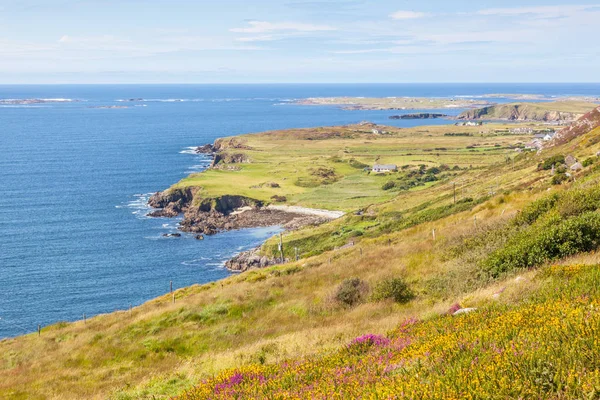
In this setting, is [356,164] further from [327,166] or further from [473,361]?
[473,361]

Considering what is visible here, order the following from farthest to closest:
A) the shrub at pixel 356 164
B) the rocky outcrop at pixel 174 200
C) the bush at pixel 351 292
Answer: the shrub at pixel 356 164 → the rocky outcrop at pixel 174 200 → the bush at pixel 351 292

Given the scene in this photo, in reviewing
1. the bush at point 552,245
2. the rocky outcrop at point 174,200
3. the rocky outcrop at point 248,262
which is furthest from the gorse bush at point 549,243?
the rocky outcrop at point 174,200

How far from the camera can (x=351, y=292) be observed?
25.4 meters

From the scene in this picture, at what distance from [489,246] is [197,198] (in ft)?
340

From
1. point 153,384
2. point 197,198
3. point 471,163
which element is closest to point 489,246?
point 153,384

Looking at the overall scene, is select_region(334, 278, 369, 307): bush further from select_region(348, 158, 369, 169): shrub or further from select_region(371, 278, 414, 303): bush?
select_region(348, 158, 369, 169): shrub

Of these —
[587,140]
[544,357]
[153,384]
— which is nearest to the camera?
[544,357]

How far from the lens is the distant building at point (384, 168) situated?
155225 millimetres

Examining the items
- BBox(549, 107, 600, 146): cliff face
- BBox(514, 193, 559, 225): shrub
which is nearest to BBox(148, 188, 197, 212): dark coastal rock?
BBox(549, 107, 600, 146): cliff face

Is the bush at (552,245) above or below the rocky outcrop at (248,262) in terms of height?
above

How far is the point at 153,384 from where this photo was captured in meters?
17.8

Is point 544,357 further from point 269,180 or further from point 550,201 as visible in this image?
point 269,180

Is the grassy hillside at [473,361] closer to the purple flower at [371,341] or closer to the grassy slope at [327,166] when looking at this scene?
the purple flower at [371,341]

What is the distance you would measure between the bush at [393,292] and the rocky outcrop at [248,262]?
196 feet
